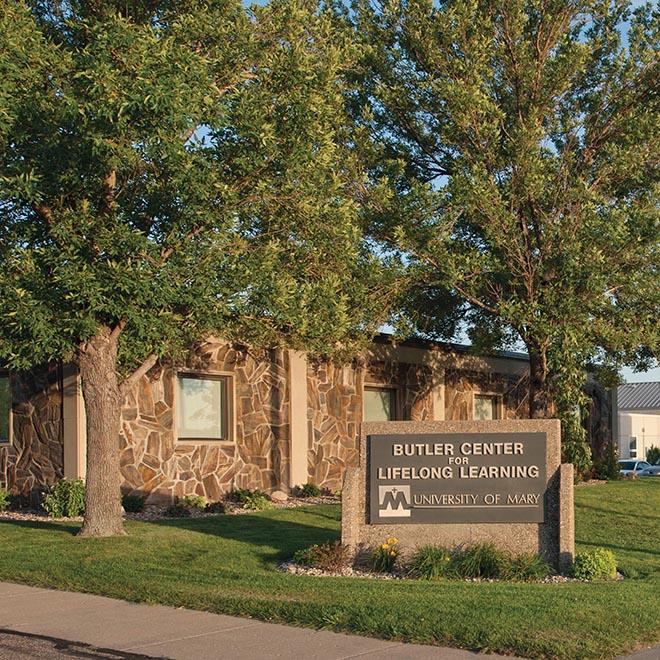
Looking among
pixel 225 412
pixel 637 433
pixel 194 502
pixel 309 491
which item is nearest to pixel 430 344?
pixel 309 491

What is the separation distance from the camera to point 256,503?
22609 millimetres

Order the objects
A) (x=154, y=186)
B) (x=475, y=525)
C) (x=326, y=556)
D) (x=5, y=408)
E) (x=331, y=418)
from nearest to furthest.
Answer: (x=326, y=556), (x=475, y=525), (x=154, y=186), (x=5, y=408), (x=331, y=418)

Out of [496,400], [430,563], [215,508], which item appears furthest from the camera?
[496,400]

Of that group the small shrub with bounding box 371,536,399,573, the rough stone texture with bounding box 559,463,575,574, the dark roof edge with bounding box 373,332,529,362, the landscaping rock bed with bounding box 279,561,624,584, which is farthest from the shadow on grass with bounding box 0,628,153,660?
the dark roof edge with bounding box 373,332,529,362

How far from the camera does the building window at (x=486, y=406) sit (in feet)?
104

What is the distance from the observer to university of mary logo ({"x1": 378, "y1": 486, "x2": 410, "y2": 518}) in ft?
47.8

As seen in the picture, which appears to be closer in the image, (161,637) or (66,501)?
(161,637)

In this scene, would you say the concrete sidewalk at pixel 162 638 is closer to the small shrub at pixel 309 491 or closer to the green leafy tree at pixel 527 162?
the green leafy tree at pixel 527 162

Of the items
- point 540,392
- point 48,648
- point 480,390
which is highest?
point 480,390

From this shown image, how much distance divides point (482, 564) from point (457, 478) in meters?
1.33

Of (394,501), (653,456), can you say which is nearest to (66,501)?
(394,501)

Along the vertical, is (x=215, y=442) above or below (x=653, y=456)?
above

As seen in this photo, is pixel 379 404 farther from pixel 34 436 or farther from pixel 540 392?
pixel 34 436

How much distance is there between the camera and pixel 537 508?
1417 cm
